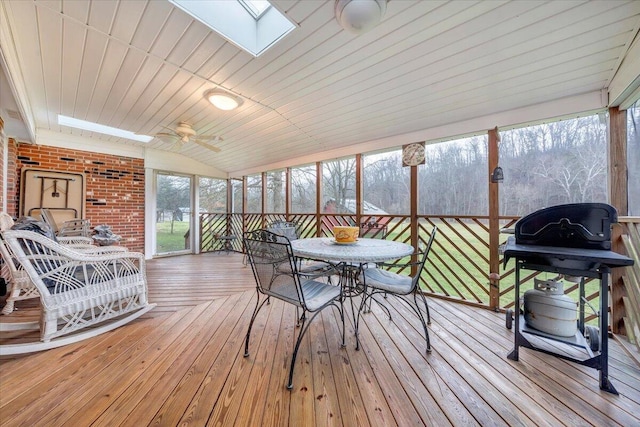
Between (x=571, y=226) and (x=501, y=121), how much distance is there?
1.29 m

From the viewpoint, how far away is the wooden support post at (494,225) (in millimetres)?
2289

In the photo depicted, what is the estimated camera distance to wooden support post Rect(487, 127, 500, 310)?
229cm

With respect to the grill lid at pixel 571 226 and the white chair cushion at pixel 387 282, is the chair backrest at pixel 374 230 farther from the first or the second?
the grill lid at pixel 571 226

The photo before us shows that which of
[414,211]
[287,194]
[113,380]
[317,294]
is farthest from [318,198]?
[113,380]

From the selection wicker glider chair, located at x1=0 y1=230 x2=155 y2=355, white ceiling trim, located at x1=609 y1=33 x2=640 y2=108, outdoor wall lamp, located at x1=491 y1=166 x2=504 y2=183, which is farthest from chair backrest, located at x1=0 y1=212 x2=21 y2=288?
white ceiling trim, located at x1=609 y1=33 x2=640 y2=108

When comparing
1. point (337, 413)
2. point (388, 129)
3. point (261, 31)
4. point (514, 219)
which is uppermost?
point (261, 31)

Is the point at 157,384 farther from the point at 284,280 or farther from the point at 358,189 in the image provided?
the point at 358,189

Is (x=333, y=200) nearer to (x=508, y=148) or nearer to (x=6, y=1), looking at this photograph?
(x=508, y=148)

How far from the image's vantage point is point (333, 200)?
3.90 m

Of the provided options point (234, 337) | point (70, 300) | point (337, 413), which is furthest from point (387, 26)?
point (70, 300)

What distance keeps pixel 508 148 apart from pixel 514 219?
72 centimetres

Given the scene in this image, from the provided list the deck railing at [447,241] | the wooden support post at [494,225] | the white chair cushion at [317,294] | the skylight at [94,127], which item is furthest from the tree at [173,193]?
the wooden support post at [494,225]

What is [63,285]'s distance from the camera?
159 centimetres

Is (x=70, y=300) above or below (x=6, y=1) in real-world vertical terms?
below
